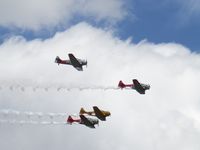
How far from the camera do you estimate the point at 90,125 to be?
19950 centimetres

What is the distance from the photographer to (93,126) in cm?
19938

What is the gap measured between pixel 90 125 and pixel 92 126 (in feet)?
2.65

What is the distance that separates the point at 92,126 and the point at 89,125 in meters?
0.89

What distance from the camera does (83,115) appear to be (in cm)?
19988

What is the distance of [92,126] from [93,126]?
0.55m

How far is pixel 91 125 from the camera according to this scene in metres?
200

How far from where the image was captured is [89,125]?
199 m

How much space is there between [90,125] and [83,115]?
113 inches

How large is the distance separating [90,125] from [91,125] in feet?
1.12

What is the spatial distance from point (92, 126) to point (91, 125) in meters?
0.93

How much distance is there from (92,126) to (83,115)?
3.44 metres
